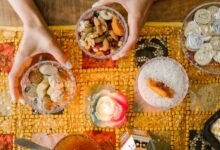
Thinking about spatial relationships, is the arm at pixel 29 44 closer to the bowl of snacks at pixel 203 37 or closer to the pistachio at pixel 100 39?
the pistachio at pixel 100 39

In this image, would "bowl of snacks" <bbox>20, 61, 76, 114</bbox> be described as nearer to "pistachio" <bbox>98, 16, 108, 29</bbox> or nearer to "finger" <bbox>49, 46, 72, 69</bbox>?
"finger" <bbox>49, 46, 72, 69</bbox>

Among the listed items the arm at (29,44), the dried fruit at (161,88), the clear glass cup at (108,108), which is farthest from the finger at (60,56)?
the dried fruit at (161,88)

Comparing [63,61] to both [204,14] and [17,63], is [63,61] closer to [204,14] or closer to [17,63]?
[17,63]

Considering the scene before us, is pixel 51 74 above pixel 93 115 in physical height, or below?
above

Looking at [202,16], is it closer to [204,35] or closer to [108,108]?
[204,35]

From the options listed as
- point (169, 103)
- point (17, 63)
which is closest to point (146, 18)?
point (169, 103)

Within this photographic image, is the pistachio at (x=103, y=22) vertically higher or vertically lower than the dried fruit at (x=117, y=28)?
higher

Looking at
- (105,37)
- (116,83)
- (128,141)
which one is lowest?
(128,141)
